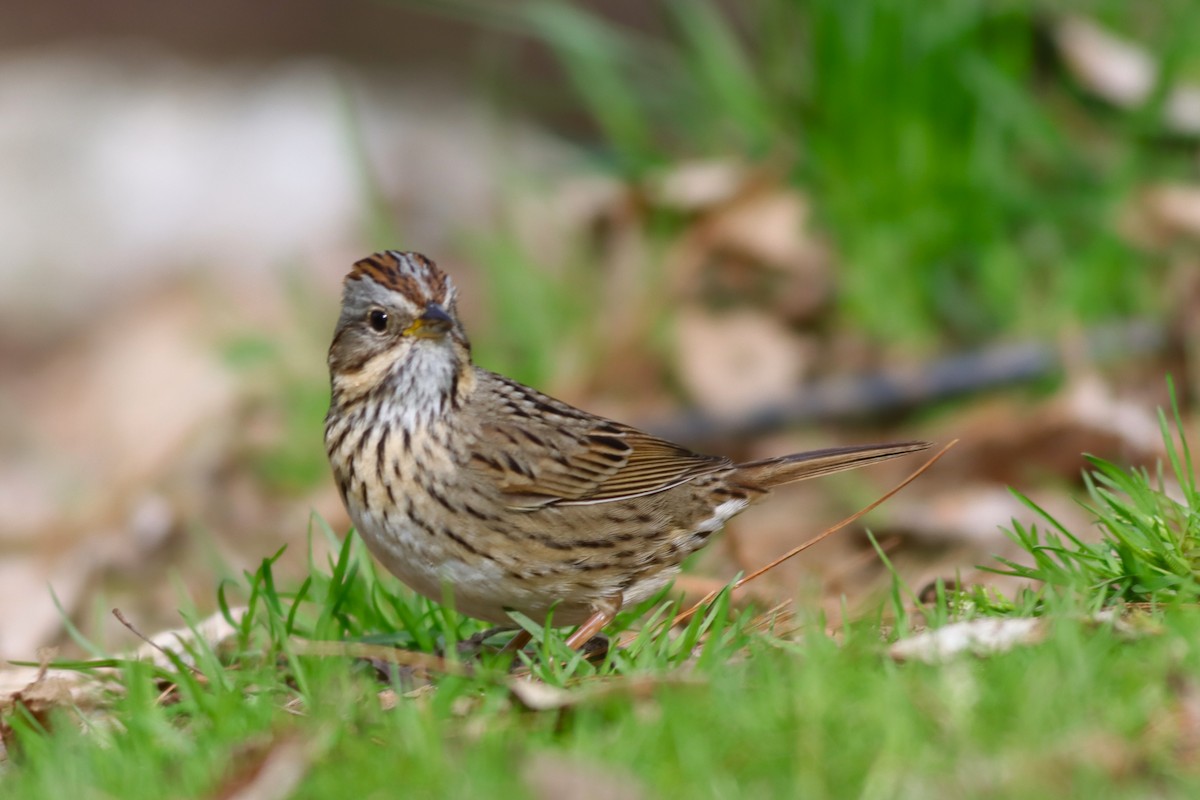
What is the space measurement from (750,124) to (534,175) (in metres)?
1.54

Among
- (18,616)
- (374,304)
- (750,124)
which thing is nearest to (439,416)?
(374,304)

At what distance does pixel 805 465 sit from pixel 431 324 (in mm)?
1448

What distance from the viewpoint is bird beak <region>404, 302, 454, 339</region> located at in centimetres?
504

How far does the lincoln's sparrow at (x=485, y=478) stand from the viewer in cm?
486

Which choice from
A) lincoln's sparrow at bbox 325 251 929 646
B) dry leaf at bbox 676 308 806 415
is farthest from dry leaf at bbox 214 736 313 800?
dry leaf at bbox 676 308 806 415

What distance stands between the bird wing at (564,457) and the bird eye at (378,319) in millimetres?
407

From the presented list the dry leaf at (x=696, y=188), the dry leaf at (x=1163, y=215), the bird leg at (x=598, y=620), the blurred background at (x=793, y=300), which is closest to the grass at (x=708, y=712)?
the bird leg at (x=598, y=620)

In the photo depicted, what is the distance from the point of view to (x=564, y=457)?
5.34 m

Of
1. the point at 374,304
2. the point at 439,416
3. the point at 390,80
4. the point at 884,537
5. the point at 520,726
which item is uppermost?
the point at 390,80

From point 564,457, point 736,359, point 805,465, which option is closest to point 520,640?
point 564,457

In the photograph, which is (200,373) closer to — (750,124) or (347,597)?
(750,124)

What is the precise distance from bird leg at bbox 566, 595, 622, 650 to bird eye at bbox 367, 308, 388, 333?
1.12m

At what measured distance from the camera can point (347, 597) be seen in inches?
204

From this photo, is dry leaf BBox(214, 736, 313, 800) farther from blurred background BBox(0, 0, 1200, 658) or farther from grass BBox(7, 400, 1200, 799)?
blurred background BBox(0, 0, 1200, 658)
